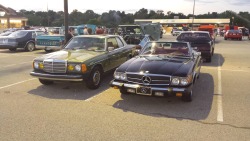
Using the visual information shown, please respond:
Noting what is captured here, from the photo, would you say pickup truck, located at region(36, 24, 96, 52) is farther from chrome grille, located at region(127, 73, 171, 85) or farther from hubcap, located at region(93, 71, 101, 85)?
chrome grille, located at region(127, 73, 171, 85)

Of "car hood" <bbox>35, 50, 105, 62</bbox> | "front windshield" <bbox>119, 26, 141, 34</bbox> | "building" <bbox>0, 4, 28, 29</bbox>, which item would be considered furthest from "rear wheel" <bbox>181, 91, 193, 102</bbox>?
"building" <bbox>0, 4, 28, 29</bbox>

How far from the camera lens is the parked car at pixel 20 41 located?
16.9 meters

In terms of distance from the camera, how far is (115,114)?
5.54 metres

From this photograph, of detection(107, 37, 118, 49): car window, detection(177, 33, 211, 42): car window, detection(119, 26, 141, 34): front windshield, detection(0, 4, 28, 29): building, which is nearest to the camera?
detection(107, 37, 118, 49): car window

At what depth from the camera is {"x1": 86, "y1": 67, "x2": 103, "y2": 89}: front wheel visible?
7.25 metres

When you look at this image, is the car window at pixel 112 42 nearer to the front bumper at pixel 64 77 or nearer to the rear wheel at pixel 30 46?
the front bumper at pixel 64 77

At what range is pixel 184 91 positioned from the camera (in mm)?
5711

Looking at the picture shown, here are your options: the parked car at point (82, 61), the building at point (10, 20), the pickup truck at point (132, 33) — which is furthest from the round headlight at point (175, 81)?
the building at point (10, 20)

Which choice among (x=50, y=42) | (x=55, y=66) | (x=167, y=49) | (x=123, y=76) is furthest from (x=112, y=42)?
(x=50, y=42)

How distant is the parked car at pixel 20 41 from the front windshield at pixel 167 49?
1172 centimetres

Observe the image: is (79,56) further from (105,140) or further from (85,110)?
(105,140)

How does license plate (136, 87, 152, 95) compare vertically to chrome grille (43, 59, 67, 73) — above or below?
below

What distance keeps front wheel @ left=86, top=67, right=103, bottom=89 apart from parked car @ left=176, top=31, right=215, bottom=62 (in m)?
5.89

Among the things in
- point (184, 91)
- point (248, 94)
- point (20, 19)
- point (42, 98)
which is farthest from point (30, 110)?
point (20, 19)
